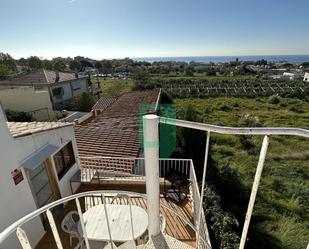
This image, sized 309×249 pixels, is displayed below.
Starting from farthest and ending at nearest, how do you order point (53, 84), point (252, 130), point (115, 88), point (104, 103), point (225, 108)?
point (115, 88)
point (225, 108)
point (53, 84)
point (104, 103)
point (252, 130)

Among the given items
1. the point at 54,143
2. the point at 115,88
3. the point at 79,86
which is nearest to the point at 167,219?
the point at 54,143

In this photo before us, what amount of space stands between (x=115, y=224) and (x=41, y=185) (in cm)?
214

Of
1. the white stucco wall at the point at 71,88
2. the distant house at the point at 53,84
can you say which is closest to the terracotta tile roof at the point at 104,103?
the distant house at the point at 53,84

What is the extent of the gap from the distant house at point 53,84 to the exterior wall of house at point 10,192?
60.2ft

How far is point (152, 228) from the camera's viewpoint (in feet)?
5.96

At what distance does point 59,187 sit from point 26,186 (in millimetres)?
1375

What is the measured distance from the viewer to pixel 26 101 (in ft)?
59.3

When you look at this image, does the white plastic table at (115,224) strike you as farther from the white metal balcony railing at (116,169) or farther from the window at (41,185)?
the white metal balcony railing at (116,169)

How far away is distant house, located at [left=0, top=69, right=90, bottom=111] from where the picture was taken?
21.1 metres

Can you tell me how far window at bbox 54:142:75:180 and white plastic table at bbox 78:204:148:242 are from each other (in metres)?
1.99

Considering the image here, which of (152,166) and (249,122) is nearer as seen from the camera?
(152,166)

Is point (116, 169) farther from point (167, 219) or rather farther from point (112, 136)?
point (167, 219)

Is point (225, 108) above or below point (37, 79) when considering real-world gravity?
below

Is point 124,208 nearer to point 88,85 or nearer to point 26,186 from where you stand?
point 26,186
